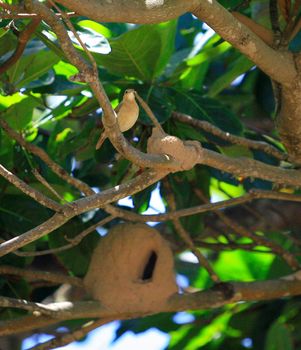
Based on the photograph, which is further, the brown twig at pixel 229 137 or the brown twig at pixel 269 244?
the brown twig at pixel 269 244

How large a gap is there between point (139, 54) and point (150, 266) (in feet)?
3.43

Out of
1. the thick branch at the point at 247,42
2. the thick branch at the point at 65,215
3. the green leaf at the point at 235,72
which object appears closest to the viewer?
the thick branch at the point at 65,215

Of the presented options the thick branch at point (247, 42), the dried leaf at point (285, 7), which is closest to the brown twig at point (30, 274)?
the thick branch at point (247, 42)

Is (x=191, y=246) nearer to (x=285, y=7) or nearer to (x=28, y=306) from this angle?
(x=28, y=306)

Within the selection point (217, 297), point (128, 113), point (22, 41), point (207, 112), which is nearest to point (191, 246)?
point (217, 297)

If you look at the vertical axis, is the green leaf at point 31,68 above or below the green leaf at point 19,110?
above

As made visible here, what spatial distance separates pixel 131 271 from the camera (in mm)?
4188

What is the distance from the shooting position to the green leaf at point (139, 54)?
12.5ft

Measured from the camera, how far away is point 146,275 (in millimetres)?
4258

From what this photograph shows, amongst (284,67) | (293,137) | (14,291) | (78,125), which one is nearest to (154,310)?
(14,291)

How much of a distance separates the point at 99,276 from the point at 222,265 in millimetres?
1340

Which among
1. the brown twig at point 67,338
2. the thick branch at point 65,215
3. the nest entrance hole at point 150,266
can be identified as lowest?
the brown twig at point 67,338

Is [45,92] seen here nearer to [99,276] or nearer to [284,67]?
[99,276]

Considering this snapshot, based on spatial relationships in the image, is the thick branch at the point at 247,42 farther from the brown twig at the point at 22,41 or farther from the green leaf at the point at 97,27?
the green leaf at the point at 97,27
